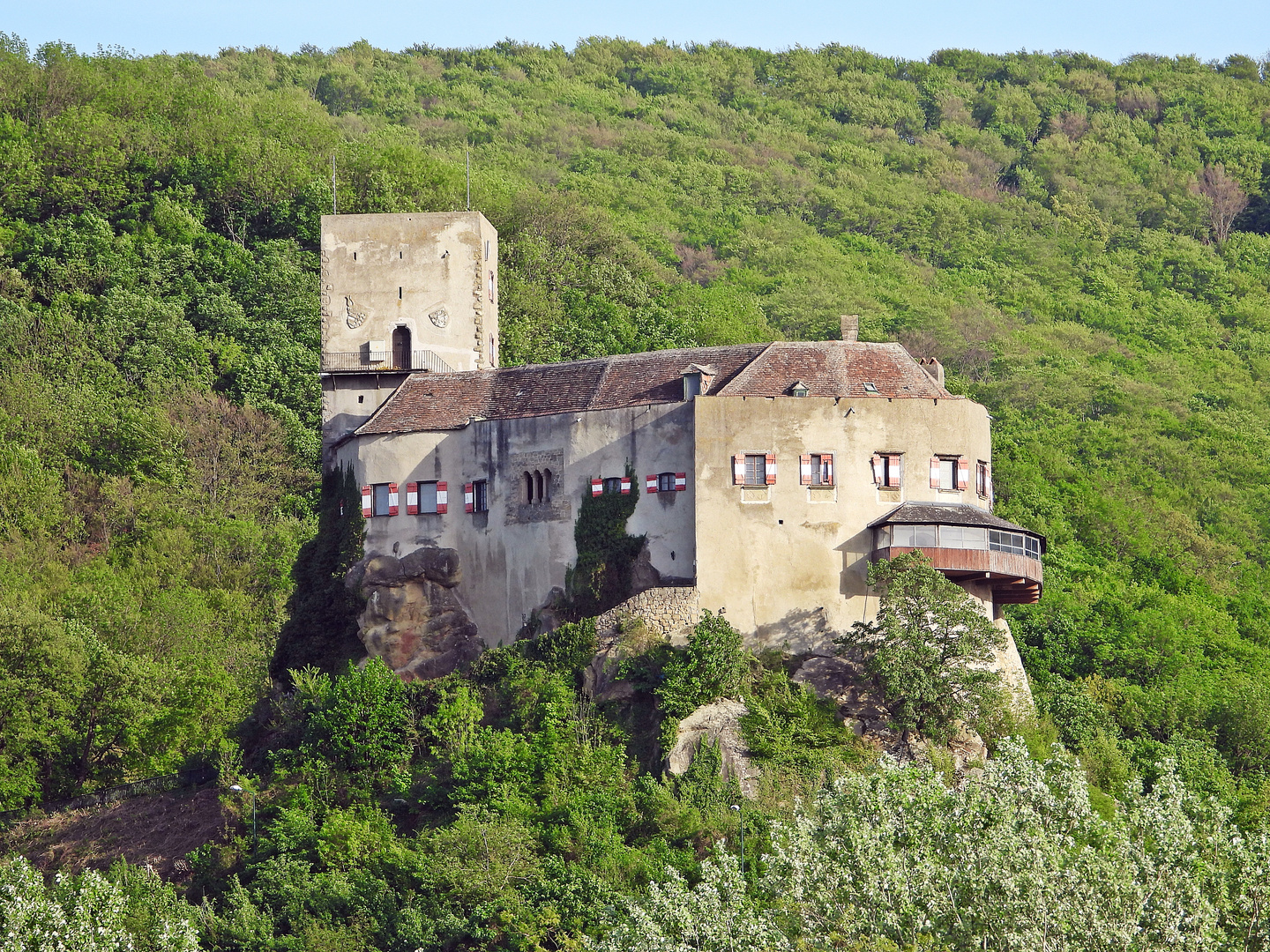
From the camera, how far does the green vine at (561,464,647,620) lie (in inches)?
2283

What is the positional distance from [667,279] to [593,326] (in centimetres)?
1204

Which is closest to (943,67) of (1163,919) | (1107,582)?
(1107,582)

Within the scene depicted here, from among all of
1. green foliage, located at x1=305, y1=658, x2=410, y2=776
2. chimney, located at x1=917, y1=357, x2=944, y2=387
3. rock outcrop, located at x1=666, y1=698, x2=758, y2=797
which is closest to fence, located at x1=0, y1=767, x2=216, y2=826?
green foliage, located at x1=305, y1=658, x2=410, y2=776

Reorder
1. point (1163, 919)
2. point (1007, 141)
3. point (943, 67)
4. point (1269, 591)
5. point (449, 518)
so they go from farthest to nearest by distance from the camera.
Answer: point (943, 67)
point (1007, 141)
point (1269, 591)
point (449, 518)
point (1163, 919)

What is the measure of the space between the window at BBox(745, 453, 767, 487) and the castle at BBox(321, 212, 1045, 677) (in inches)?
5.5

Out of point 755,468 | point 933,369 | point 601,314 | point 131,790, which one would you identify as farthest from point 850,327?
point 601,314

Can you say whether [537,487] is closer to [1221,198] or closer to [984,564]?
[984,564]

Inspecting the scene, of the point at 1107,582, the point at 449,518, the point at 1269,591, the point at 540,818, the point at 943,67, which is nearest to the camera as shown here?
the point at 540,818

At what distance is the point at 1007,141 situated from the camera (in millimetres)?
150250

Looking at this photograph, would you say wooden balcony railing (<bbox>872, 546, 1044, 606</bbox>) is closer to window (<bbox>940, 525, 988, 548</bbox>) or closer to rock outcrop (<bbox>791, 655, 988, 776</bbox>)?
window (<bbox>940, 525, 988, 548</bbox>)

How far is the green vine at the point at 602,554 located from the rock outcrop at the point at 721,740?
4.48 m

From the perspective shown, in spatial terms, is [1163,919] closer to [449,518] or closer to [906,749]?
[906,749]

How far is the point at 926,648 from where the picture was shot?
176ft

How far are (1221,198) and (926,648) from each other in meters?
92.1
